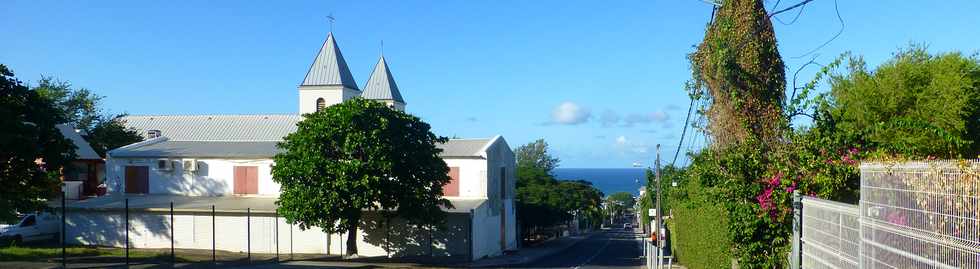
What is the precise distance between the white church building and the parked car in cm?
83

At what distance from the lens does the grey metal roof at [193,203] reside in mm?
36125

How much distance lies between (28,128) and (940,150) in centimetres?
2204

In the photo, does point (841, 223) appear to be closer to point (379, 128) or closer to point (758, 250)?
point (758, 250)

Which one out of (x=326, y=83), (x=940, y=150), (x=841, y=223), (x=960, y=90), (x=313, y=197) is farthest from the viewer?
(x=326, y=83)

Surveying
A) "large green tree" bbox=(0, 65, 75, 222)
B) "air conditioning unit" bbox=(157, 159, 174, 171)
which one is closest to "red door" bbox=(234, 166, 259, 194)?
"air conditioning unit" bbox=(157, 159, 174, 171)

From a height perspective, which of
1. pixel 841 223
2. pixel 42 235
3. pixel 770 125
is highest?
pixel 770 125

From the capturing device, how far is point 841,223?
27.3 ft

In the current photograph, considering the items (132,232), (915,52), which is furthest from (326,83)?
(915,52)

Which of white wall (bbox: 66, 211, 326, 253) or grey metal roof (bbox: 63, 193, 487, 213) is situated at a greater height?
grey metal roof (bbox: 63, 193, 487, 213)

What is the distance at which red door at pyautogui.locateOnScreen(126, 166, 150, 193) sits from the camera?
4303cm

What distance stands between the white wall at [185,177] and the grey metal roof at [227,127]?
401 inches

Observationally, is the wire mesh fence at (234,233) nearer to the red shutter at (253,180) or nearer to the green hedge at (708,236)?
the red shutter at (253,180)

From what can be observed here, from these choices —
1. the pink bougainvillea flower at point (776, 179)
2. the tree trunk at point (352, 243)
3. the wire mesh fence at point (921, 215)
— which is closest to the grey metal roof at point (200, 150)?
the tree trunk at point (352, 243)

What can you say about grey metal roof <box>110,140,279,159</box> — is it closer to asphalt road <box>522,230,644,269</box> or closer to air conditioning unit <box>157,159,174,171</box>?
air conditioning unit <box>157,159,174,171</box>
